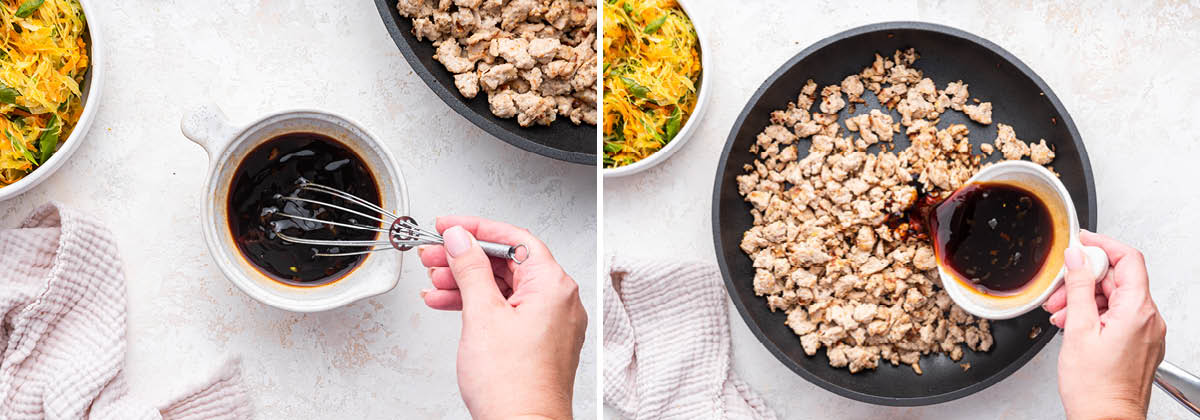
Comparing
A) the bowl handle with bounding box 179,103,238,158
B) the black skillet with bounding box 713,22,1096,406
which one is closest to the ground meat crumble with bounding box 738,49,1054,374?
the black skillet with bounding box 713,22,1096,406

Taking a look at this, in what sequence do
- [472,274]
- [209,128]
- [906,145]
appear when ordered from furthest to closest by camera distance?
1. [906,145]
2. [209,128]
3. [472,274]

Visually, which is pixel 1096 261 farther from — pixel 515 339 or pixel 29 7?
pixel 29 7

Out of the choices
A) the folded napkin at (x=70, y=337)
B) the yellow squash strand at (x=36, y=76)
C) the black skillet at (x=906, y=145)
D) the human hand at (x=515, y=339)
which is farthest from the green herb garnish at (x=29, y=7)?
the black skillet at (x=906, y=145)

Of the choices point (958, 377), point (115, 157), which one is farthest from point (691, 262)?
point (115, 157)

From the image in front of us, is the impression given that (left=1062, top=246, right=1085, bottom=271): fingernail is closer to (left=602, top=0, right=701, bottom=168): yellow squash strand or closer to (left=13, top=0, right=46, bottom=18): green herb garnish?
(left=602, top=0, right=701, bottom=168): yellow squash strand

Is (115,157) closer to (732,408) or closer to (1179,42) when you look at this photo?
(732,408)

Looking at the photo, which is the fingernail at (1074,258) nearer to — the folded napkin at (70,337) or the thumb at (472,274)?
the thumb at (472,274)

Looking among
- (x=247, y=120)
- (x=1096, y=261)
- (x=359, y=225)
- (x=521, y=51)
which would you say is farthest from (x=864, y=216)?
(x=247, y=120)
